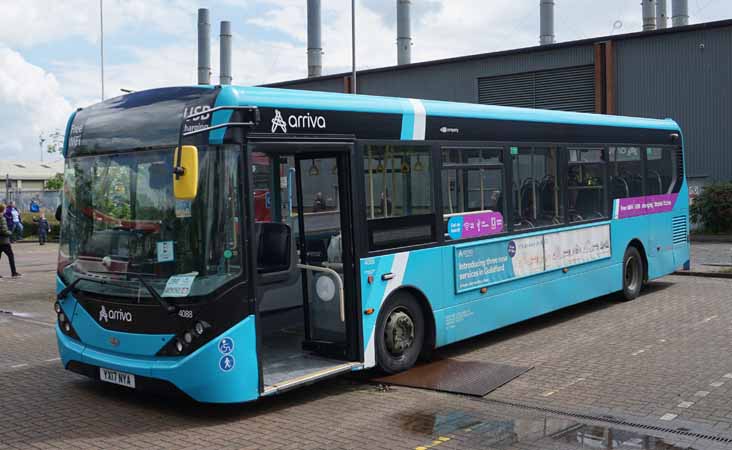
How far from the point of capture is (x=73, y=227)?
745 cm

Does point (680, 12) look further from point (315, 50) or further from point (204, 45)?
point (204, 45)

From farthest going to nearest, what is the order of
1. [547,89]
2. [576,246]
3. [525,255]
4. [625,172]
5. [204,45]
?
[204,45], [547,89], [625,172], [576,246], [525,255]

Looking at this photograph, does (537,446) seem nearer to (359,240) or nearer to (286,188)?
(359,240)

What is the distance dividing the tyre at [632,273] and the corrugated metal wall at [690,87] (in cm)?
1690

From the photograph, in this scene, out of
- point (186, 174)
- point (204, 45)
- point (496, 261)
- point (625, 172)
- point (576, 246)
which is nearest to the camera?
point (186, 174)

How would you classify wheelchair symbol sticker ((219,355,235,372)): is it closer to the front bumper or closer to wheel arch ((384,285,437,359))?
the front bumper

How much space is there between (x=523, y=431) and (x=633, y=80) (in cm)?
2572

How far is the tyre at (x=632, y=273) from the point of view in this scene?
12641mm

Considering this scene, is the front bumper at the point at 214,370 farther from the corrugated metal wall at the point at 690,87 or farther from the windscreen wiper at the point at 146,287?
the corrugated metal wall at the point at 690,87

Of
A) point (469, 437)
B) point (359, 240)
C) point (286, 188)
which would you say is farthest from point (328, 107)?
point (469, 437)

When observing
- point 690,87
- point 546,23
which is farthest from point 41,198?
point 690,87

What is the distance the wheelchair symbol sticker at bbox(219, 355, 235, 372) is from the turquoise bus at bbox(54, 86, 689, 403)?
0.02m

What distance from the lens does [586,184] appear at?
1141cm

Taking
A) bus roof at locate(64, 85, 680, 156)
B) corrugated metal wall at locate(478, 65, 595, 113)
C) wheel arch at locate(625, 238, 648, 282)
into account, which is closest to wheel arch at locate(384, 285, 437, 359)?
bus roof at locate(64, 85, 680, 156)
